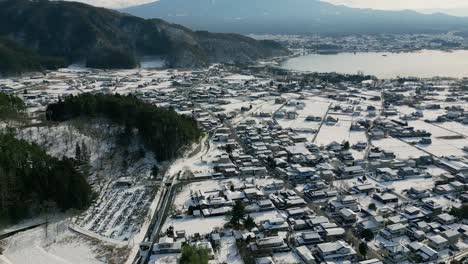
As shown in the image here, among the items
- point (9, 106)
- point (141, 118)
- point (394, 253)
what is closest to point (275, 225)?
point (394, 253)

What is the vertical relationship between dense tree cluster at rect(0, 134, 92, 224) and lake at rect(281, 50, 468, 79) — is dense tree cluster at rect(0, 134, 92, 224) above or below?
above

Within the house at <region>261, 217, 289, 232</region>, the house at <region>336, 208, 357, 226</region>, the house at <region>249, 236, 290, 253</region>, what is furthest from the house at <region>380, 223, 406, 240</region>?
the house at <region>249, 236, 290, 253</region>

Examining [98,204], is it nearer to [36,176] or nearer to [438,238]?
[36,176]

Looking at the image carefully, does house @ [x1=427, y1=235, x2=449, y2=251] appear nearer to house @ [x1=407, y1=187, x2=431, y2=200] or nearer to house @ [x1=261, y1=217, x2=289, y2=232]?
house @ [x1=407, y1=187, x2=431, y2=200]

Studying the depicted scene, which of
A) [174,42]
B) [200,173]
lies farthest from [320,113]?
[174,42]

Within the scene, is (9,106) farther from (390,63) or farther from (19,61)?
(390,63)

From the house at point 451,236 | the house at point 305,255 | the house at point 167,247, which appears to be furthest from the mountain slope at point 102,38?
the house at point 451,236
